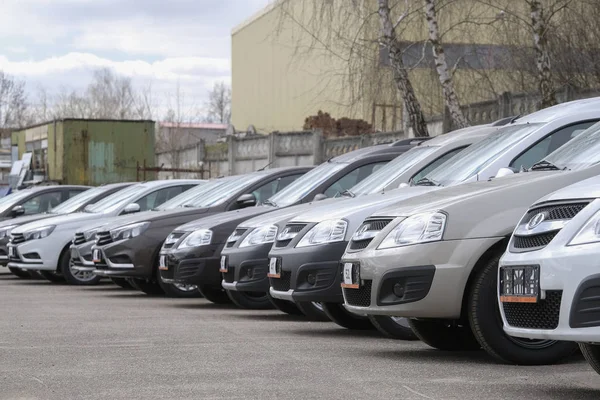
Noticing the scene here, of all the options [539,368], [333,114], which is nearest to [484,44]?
[539,368]

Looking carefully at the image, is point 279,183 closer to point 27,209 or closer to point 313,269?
point 313,269

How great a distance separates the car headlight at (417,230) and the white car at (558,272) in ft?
4.22

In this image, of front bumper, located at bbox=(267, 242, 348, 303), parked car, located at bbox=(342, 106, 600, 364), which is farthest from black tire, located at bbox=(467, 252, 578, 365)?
front bumper, located at bbox=(267, 242, 348, 303)

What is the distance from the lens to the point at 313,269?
10016mm

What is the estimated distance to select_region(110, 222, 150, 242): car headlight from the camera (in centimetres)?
1555

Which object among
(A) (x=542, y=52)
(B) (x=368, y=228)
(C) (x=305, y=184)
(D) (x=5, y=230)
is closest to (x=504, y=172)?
(B) (x=368, y=228)

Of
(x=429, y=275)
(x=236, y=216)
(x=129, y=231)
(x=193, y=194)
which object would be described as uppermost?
(x=193, y=194)

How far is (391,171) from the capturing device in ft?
38.1

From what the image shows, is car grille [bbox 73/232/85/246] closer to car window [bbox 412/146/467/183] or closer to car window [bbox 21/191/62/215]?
car window [bbox 21/191/62/215]

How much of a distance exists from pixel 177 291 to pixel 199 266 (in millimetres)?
2178

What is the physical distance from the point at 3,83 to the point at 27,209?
266 feet

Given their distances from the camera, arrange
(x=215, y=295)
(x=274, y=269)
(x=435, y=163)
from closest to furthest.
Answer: (x=274, y=269), (x=435, y=163), (x=215, y=295)

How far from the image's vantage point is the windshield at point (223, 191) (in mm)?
15289

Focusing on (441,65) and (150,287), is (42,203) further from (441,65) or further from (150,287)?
(441,65)
